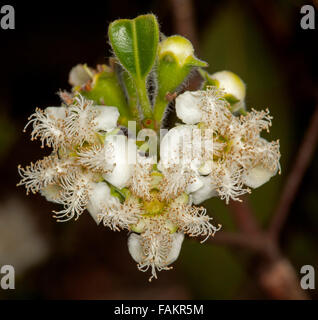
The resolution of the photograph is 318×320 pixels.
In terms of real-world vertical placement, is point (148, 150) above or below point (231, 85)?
Answer: below

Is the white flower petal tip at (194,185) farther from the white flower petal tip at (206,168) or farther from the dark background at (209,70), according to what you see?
the dark background at (209,70)

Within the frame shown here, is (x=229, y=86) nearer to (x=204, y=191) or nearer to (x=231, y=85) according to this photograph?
(x=231, y=85)

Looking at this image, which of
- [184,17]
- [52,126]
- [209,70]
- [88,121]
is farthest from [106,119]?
[209,70]

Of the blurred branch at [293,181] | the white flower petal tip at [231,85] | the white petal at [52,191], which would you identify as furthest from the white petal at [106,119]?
the blurred branch at [293,181]

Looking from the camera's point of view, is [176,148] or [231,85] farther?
[231,85]

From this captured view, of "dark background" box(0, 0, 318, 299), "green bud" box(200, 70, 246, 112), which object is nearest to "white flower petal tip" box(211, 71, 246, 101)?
"green bud" box(200, 70, 246, 112)

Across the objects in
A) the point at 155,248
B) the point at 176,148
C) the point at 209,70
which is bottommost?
the point at 155,248

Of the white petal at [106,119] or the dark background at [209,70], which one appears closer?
the white petal at [106,119]
